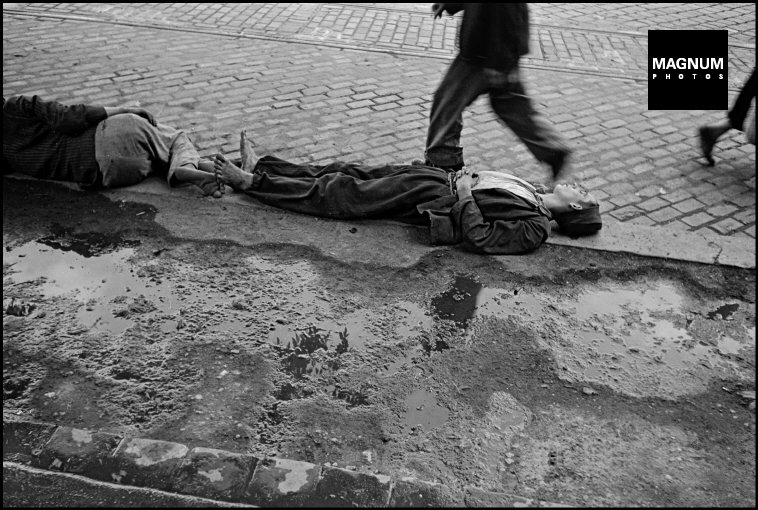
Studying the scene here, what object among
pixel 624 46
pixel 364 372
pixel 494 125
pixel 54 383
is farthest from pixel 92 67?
pixel 624 46

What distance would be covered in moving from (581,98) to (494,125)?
121cm

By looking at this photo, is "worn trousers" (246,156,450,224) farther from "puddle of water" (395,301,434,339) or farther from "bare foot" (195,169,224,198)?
"puddle of water" (395,301,434,339)

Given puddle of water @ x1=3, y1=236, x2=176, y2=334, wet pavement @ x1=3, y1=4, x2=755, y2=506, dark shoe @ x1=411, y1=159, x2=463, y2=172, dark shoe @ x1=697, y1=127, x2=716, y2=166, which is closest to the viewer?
wet pavement @ x1=3, y1=4, x2=755, y2=506

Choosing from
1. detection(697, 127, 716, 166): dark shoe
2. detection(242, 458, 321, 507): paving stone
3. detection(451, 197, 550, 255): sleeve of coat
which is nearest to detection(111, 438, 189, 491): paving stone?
detection(242, 458, 321, 507): paving stone

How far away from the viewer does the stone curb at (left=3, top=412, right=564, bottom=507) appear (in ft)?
8.89

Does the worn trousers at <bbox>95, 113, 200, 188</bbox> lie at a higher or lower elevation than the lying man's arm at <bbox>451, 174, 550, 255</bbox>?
higher

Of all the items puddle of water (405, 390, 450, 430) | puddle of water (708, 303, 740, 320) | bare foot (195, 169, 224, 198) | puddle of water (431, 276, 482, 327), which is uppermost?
bare foot (195, 169, 224, 198)

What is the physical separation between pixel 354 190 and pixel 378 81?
2884mm

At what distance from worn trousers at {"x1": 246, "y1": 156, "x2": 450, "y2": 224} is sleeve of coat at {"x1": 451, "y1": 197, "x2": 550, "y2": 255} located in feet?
0.93

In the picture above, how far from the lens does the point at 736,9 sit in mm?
9758

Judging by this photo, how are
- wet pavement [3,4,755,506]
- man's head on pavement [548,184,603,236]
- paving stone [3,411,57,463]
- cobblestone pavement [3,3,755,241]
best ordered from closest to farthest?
1. paving stone [3,411,57,463]
2. wet pavement [3,4,755,506]
3. man's head on pavement [548,184,603,236]
4. cobblestone pavement [3,3,755,241]

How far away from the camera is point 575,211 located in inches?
190

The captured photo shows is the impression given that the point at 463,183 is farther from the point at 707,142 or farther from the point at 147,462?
the point at 147,462

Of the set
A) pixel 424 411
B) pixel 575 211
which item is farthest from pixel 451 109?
pixel 424 411
